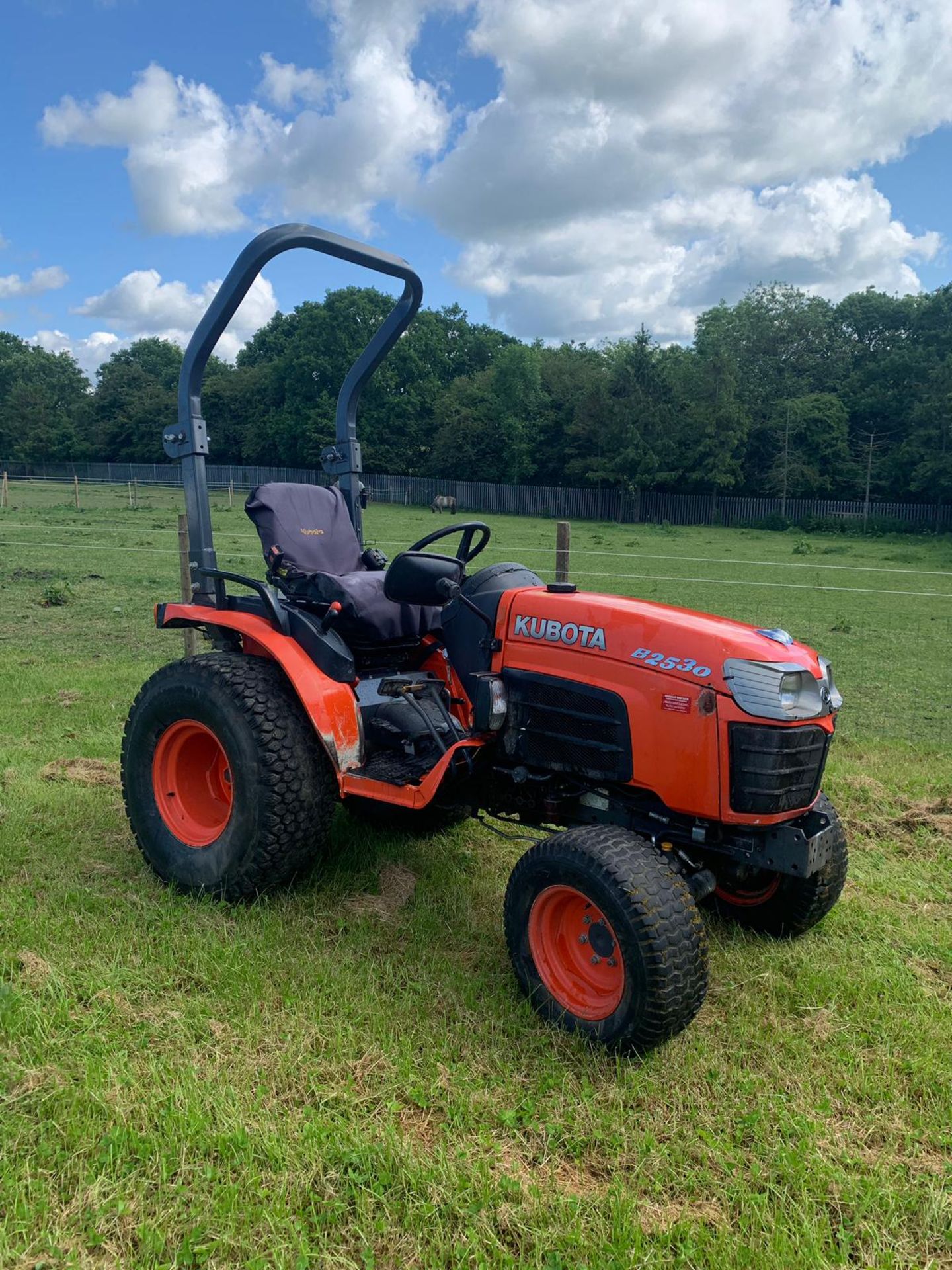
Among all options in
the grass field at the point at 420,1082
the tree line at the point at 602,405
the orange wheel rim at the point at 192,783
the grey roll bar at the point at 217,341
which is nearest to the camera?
the grass field at the point at 420,1082

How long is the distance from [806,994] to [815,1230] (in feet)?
3.41

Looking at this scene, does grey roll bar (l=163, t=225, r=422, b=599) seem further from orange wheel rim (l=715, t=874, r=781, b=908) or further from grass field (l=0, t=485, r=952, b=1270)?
orange wheel rim (l=715, t=874, r=781, b=908)

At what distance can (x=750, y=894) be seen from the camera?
3.53 metres

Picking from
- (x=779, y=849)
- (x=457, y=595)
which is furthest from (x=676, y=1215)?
(x=457, y=595)

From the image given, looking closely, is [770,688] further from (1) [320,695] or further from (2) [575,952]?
(1) [320,695]

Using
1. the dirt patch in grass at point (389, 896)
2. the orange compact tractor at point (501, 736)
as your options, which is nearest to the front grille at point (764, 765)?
the orange compact tractor at point (501, 736)

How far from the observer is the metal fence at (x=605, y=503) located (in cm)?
3919

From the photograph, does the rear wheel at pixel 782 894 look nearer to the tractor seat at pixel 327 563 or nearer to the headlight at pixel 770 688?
the headlight at pixel 770 688

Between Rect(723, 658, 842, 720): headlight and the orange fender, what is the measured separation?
1.45m

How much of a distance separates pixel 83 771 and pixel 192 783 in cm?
154

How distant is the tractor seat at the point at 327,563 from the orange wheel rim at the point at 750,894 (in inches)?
62.2

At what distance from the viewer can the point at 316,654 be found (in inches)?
142

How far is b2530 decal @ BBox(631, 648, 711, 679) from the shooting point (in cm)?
277

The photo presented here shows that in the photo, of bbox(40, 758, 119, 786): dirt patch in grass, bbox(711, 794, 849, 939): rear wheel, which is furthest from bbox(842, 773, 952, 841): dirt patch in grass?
bbox(40, 758, 119, 786): dirt patch in grass
